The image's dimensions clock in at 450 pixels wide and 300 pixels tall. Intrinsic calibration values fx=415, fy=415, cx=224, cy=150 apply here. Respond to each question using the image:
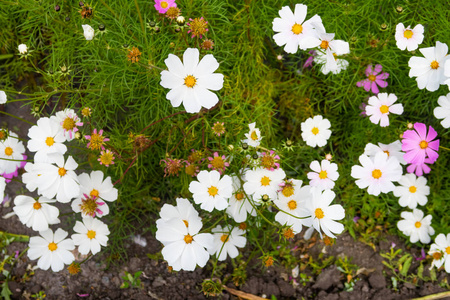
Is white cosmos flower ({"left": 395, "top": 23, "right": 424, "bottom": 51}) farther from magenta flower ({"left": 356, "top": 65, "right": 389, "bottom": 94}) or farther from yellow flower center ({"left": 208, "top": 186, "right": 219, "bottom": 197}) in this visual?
yellow flower center ({"left": 208, "top": 186, "right": 219, "bottom": 197})

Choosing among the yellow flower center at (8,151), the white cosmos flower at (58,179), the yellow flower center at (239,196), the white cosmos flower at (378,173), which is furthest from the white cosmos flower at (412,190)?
the yellow flower center at (8,151)

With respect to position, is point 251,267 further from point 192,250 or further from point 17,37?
point 17,37

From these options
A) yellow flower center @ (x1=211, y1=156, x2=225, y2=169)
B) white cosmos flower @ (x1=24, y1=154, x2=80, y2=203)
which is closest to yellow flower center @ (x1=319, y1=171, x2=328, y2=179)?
yellow flower center @ (x1=211, y1=156, x2=225, y2=169)

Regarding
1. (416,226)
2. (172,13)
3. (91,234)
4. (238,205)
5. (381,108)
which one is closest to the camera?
(172,13)

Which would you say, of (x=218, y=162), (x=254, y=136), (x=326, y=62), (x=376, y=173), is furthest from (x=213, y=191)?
(x=326, y=62)

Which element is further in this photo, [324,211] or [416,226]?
[416,226]

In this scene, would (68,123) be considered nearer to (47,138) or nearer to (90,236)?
(47,138)

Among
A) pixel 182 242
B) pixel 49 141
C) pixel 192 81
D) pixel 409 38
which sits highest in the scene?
pixel 409 38

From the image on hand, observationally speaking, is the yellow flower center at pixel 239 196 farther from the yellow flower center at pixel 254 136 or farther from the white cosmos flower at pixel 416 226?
the white cosmos flower at pixel 416 226
